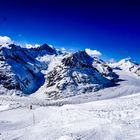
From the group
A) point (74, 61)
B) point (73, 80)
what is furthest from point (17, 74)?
point (74, 61)

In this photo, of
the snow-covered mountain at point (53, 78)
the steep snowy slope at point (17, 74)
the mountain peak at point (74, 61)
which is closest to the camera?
the snow-covered mountain at point (53, 78)

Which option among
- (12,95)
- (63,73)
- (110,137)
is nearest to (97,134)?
(110,137)

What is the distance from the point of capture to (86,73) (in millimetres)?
178750

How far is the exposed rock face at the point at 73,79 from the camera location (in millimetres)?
158250

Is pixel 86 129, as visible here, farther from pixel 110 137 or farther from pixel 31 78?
pixel 31 78

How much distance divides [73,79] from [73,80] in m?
1.36

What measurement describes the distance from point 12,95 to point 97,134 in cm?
13058

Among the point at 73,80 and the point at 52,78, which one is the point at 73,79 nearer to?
the point at 73,80

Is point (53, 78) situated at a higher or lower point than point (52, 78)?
lower

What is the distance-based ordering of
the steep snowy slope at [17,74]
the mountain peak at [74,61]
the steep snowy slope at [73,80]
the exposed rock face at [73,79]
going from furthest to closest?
the mountain peak at [74,61] < the steep snowy slope at [17,74] < the exposed rock face at [73,79] < the steep snowy slope at [73,80]

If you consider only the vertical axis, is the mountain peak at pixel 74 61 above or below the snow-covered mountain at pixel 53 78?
above

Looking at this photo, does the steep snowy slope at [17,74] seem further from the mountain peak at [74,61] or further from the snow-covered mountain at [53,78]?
the mountain peak at [74,61]

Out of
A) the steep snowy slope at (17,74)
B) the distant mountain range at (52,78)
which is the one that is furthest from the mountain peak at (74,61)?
the steep snowy slope at (17,74)

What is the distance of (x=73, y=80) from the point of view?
551 ft
